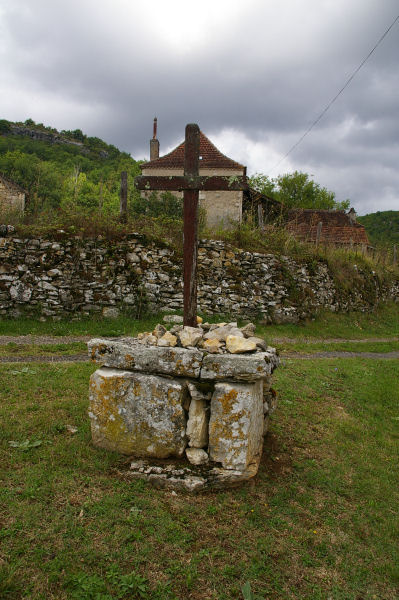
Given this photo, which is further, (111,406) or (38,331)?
(38,331)

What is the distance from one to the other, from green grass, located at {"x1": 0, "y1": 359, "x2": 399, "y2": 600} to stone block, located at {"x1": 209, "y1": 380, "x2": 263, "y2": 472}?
27cm

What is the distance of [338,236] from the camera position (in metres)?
26.7

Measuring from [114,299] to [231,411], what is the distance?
22.4ft

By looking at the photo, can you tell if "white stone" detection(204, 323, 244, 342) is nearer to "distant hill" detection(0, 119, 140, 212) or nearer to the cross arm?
the cross arm

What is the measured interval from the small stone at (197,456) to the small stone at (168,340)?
0.91 meters

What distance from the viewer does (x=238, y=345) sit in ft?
10.9

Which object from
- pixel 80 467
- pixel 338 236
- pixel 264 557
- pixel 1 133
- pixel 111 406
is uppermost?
pixel 1 133

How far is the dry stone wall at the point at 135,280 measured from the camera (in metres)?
8.80

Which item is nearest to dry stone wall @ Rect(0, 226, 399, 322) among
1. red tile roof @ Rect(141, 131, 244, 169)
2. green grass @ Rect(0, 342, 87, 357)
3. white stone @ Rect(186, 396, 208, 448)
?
green grass @ Rect(0, 342, 87, 357)

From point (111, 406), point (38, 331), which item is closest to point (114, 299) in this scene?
point (38, 331)

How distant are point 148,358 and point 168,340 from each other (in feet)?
0.98

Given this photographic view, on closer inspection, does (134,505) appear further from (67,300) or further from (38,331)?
(67,300)

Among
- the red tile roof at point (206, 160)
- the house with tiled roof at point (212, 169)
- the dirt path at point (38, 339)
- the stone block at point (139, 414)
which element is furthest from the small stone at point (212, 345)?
the red tile roof at point (206, 160)

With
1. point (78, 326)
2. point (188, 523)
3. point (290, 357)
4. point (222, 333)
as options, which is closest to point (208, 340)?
point (222, 333)
